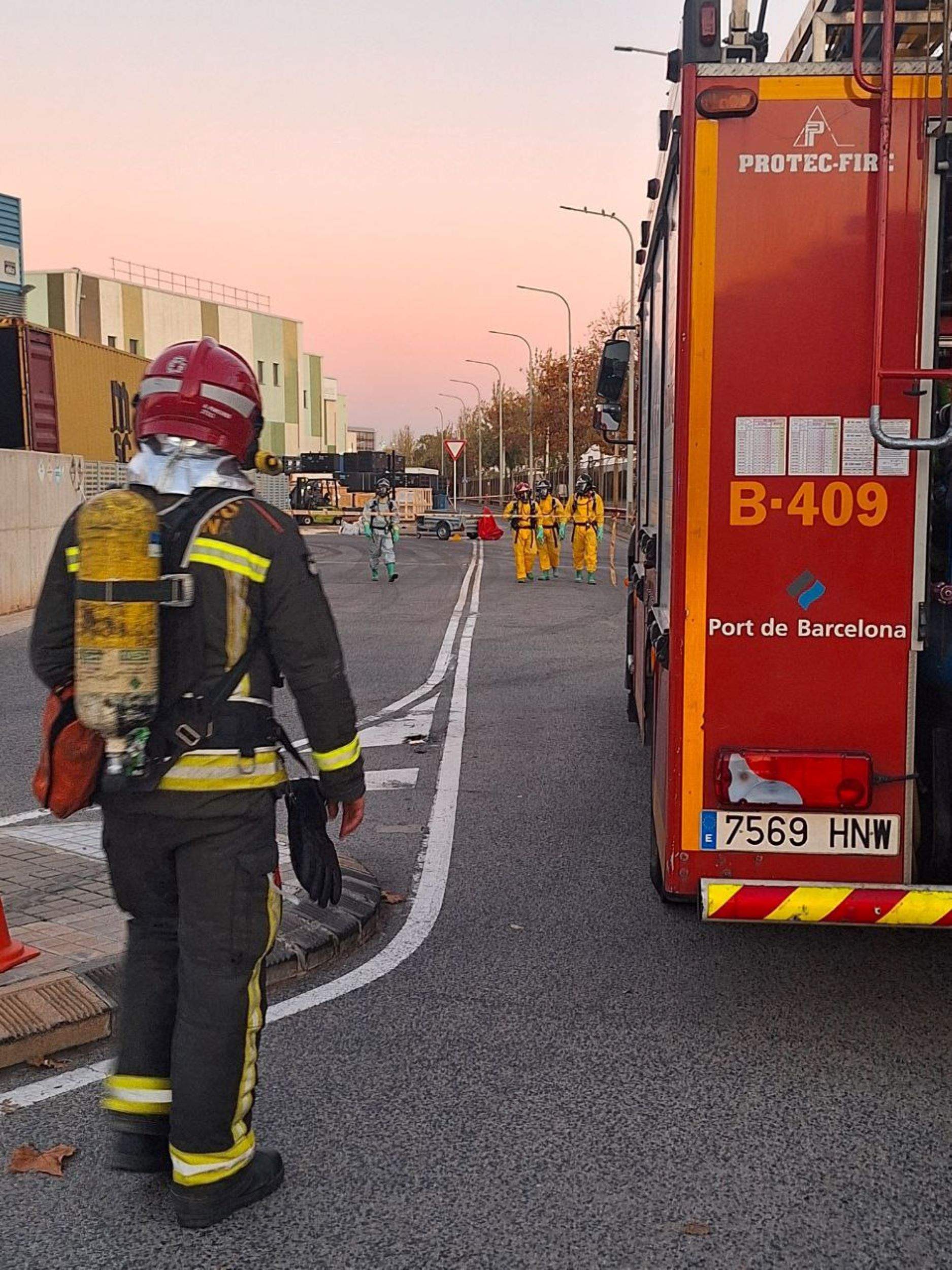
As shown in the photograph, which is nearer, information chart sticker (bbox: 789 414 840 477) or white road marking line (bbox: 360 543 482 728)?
information chart sticker (bbox: 789 414 840 477)

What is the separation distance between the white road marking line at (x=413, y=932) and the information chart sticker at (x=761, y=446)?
90.4 inches

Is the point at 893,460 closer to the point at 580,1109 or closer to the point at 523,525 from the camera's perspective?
the point at 580,1109

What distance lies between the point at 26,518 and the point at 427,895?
14966 millimetres

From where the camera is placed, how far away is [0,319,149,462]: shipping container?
22.3 meters

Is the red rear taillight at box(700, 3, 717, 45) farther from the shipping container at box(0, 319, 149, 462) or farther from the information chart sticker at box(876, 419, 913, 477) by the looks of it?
the shipping container at box(0, 319, 149, 462)

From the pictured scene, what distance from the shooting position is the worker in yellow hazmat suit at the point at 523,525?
24562mm

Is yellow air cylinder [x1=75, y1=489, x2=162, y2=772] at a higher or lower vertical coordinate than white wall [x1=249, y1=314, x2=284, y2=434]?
lower

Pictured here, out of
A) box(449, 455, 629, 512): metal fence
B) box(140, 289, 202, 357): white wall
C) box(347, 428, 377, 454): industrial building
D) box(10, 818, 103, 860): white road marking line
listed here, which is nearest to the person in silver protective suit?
box(449, 455, 629, 512): metal fence

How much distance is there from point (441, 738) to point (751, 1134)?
19.3 ft

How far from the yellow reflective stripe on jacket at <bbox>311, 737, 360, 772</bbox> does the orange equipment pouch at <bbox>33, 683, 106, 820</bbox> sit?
0.52m

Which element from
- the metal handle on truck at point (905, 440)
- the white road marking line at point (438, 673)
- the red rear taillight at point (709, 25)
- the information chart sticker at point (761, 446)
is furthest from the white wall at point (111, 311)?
the metal handle on truck at point (905, 440)

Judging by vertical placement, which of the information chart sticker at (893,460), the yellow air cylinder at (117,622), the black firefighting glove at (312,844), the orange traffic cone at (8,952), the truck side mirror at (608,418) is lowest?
the orange traffic cone at (8,952)

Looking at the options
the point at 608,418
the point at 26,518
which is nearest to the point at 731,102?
the point at 608,418

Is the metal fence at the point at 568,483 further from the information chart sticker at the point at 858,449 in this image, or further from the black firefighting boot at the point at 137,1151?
the black firefighting boot at the point at 137,1151
